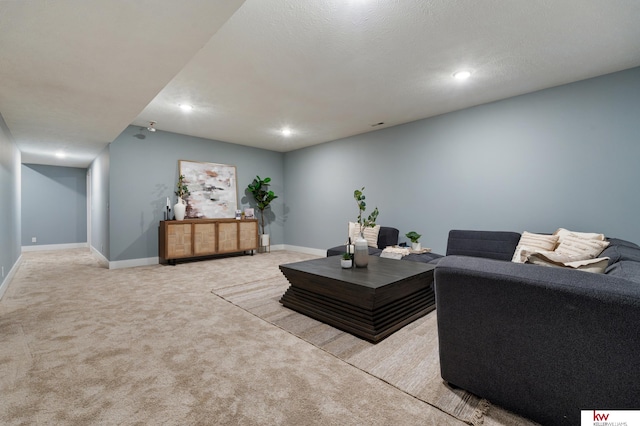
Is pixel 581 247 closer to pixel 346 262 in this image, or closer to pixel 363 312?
pixel 363 312

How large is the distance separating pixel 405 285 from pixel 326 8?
2424 mm

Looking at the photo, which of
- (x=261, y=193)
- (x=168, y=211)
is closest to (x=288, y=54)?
(x=168, y=211)

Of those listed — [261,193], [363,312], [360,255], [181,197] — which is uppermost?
[261,193]

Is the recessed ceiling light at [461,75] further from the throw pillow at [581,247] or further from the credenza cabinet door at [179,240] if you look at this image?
the credenza cabinet door at [179,240]

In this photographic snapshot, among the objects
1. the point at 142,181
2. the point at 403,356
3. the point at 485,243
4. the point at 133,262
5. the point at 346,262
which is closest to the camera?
the point at 403,356

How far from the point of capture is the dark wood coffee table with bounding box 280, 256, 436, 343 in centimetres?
238

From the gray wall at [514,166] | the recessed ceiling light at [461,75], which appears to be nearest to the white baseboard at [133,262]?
the gray wall at [514,166]

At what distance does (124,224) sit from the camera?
5238mm

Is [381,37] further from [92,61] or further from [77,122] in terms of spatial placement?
[77,122]

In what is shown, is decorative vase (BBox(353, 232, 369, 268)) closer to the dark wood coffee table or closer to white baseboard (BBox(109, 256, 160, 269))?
the dark wood coffee table

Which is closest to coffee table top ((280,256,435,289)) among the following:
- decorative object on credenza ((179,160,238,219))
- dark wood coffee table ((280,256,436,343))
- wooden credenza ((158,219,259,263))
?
dark wood coffee table ((280,256,436,343))

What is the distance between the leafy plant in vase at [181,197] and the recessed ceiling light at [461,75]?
5.07 metres

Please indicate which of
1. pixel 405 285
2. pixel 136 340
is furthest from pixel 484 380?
pixel 136 340

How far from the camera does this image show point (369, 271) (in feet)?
9.50
